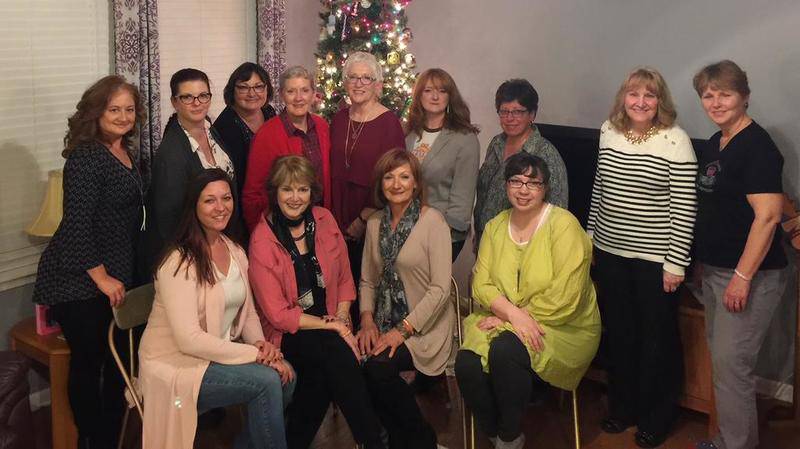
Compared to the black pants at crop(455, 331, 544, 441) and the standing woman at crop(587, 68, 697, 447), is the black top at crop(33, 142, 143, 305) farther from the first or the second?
the standing woman at crop(587, 68, 697, 447)

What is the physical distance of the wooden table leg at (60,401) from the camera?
126 inches

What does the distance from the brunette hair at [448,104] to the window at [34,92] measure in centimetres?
145

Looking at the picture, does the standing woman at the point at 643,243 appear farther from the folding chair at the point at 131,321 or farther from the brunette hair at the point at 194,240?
the folding chair at the point at 131,321

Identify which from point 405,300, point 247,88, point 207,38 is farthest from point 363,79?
point 207,38

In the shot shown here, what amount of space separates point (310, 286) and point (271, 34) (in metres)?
2.05

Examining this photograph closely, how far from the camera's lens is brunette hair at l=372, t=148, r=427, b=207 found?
3215mm

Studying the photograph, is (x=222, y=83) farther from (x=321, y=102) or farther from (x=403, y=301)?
(x=403, y=301)

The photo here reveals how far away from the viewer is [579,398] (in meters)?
3.93

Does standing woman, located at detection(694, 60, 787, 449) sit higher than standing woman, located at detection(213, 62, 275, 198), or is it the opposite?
standing woman, located at detection(213, 62, 275, 198)

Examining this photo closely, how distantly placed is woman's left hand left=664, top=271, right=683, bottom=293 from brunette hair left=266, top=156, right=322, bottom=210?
4.54 ft

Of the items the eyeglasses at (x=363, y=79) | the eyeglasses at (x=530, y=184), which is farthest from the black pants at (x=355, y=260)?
the eyeglasses at (x=530, y=184)

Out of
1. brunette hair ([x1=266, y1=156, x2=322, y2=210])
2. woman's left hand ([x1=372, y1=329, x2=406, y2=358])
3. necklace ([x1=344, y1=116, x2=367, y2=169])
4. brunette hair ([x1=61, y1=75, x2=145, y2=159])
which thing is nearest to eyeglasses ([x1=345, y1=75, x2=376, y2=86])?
necklace ([x1=344, y1=116, x2=367, y2=169])

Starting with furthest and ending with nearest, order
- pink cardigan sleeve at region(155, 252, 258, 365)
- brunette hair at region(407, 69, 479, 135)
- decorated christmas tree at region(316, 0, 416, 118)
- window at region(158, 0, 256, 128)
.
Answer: decorated christmas tree at region(316, 0, 416, 118)
window at region(158, 0, 256, 128)
brunette hair at region(407, 69, 479, 135)
pink cardigan sleeve at region(155, 252, 258, 365)

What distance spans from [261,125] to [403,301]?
3.39 feet
